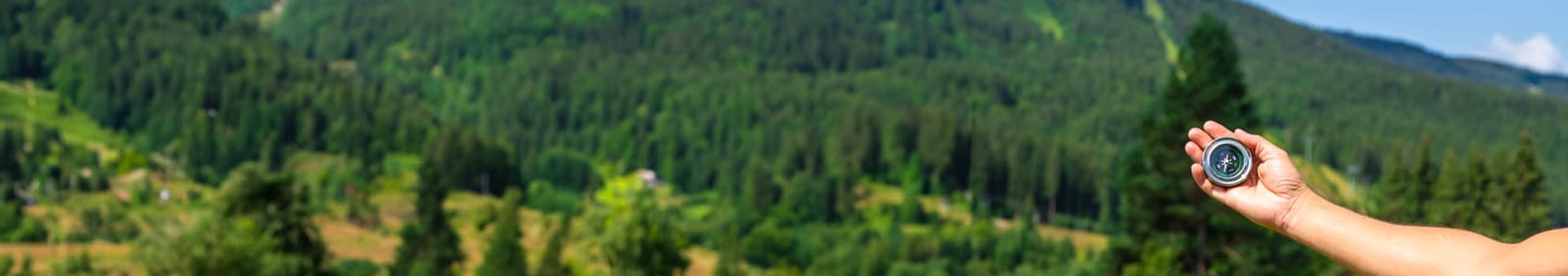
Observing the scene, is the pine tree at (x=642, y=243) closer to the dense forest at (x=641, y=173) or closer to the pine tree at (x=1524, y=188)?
the dense forest at (x=641, y=173)

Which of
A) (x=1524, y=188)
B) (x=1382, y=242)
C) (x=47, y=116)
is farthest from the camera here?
(x=47, y=116)

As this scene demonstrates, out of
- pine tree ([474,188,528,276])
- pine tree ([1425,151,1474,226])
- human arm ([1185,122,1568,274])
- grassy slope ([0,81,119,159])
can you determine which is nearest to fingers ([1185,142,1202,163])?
human arm ([1185,122,1568,274])

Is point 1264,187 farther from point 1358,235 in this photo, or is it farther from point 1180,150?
point 1180,150

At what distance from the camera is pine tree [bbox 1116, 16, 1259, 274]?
115 feet

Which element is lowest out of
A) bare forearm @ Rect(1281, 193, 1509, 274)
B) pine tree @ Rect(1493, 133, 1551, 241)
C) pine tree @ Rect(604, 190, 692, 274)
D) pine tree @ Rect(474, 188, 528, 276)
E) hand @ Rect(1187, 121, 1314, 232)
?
bare forearm @ Rect(1281, 193, 1509, 274)

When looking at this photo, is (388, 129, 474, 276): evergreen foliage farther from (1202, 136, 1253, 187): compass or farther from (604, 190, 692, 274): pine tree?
(1202, 136, 1253, 187): compass

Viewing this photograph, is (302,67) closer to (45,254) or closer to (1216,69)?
(45,254)

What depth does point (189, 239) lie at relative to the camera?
30797 millimetres

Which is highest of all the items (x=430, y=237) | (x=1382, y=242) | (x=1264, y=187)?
(x=430, y=237)

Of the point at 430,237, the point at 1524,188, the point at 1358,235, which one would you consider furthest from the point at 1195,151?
the point at 430,237

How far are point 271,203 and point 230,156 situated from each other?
109627 millimetres

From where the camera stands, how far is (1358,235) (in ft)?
12.8

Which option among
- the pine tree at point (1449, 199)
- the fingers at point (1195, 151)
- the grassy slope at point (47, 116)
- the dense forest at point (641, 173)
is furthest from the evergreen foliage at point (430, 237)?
the grassy slope at point (47, 116)

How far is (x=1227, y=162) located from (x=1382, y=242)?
615 mm
